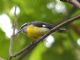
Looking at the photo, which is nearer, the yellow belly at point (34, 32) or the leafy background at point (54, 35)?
the yellow belly at point (34, 32)

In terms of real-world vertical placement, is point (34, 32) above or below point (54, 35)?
above

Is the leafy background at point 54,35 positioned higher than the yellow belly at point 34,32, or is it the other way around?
the yellow belly at point 34,32

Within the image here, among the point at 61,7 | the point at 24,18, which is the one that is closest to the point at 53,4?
the point at 61,7

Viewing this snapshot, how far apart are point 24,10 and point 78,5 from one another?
160 cm

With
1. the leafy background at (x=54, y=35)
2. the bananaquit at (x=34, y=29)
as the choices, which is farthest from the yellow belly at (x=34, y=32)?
the leafy background at (x=54, y=35)

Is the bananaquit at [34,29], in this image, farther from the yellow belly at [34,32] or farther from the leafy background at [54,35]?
the leafy background at [54,35]

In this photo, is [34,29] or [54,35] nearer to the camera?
[34,29]

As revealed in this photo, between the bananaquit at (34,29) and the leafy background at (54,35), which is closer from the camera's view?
the bananaquit at (34,29)

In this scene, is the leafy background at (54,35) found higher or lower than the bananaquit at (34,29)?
lower

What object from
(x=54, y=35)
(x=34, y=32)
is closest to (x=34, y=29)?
(x=34, y=32)

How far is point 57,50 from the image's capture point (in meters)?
2.47

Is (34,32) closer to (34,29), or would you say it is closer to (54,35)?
(34,29)

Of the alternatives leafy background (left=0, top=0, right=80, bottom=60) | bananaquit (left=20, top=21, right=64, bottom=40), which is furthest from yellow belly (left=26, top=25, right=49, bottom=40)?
leafy background (left=0, top=0, right=80, bottom=60)

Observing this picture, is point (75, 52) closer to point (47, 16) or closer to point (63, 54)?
point (63, 54)
